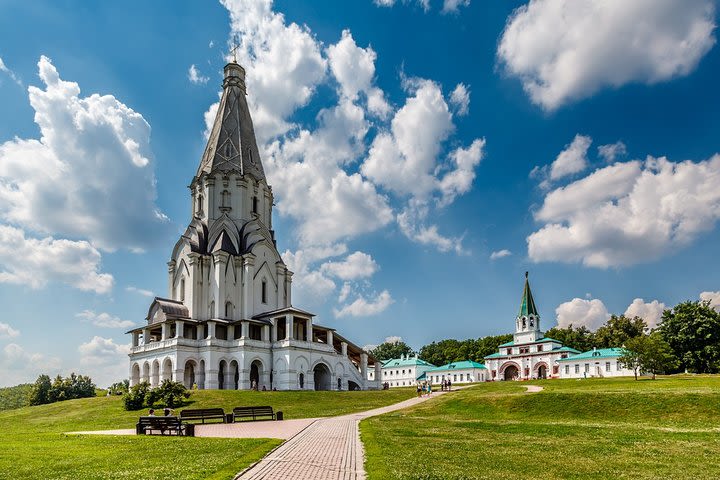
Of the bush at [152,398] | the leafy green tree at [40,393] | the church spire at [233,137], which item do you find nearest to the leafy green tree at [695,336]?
the church spire at [233,137]

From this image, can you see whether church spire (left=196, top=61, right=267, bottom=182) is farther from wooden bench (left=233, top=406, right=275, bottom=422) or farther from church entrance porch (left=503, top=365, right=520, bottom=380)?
church entrance porch (left=503, top=365, right=520, bottom=380)

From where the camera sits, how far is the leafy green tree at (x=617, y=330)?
Result: 84938 millimetres

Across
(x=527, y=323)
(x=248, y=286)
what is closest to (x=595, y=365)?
(x=527, y=323)

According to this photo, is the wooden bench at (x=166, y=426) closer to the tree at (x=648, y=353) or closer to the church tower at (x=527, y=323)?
the tree at (x=648, y=353)

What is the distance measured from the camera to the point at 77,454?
14.2 metres

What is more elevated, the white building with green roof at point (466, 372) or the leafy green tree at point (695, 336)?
the leafy green tree at point (695, 336)

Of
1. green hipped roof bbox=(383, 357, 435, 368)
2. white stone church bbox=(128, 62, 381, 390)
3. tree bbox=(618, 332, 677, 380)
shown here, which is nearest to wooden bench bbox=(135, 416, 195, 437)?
white stone church bbox=(128, 62, 381, 390)

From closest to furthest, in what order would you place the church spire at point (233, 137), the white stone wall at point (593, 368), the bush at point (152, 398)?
the bush at point (152, 398)
the church spire at point (233, 137)
the white stone wall at point (593, 368)

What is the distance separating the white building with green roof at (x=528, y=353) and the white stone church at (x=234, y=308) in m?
32.5

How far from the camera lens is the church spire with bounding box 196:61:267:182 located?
202ft

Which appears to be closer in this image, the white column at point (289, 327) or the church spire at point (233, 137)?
the white column at point (289, 327)

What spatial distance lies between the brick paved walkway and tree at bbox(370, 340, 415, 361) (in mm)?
102426

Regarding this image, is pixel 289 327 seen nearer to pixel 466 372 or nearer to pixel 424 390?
pixel 424 390

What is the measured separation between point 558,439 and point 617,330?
77.5 metres
